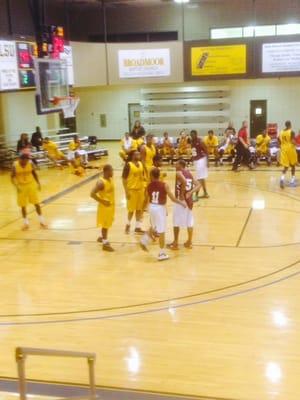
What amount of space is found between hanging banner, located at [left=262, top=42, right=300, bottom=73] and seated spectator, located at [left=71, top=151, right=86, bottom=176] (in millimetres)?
7268

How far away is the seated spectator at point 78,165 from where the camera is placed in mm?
16656

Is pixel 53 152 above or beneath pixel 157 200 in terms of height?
beneath

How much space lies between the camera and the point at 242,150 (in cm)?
1662

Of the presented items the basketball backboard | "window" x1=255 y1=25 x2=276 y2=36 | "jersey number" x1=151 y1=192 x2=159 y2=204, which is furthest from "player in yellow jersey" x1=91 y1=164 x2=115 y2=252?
"window" x1=255 y1=25 x2=276 y2=36

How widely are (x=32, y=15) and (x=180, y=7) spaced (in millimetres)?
7346

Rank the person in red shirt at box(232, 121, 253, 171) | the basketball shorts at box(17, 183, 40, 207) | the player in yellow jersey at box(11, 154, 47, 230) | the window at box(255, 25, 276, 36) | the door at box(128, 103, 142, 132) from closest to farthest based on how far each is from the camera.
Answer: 1. the player in yellow jersey at box(11, 154, 47, 230)
2. the basketball shorts at box(17, 183, 40, 207)
3. the person in red shirt at box(232, 121, 253, 171)
4. the window at box(255, 25, 276, 36)
5. the door at box(128, 103, 142, 132)

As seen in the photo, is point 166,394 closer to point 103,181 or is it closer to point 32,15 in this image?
point 103,181

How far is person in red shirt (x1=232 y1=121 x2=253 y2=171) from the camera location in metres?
16.3

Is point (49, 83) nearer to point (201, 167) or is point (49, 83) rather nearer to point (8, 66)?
point (8, 66)

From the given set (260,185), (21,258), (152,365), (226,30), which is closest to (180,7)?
(226,30)

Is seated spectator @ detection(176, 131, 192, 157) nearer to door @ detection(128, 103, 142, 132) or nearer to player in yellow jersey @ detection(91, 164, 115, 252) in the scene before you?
door @ detection(128, 103, 142, 132)

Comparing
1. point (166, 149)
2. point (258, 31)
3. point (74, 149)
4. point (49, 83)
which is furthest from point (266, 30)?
point (49, 83)

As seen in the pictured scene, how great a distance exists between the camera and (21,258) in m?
8.95

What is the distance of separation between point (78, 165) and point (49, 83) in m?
3.16
